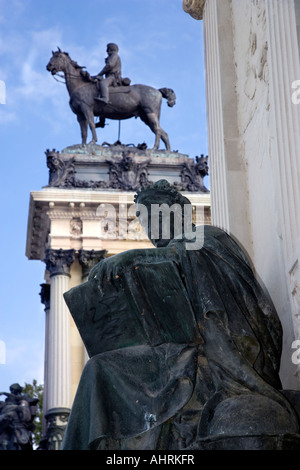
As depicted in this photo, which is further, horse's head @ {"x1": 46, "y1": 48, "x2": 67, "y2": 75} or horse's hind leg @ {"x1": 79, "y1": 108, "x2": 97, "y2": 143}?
Answer: horse's head @ {"x1": 46, "y1": 48, "x2": 67, "y2": 75}

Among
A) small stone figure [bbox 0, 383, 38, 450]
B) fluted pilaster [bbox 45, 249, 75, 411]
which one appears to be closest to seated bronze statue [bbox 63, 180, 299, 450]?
small stone figure [bbox 0, 383, 38, 450]

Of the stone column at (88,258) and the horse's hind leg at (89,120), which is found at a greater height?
the horse's hind leg at (89,120)

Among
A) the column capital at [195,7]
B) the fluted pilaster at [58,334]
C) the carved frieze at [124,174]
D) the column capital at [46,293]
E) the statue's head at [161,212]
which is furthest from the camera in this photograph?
the carved frieze at [124,174]

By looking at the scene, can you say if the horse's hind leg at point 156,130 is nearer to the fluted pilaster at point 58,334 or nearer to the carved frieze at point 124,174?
the carved frieze at point 124,174

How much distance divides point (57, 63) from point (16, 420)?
13.4 meters

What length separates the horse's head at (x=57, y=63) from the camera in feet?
113

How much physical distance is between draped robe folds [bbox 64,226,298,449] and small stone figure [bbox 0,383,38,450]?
19.9 metres

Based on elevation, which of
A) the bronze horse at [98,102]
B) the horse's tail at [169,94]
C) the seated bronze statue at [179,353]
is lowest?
the seated bronze statue at [179,353]

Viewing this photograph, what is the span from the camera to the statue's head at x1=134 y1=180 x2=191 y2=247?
579 centimetres

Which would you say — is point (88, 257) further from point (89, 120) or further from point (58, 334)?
point (89, 120)

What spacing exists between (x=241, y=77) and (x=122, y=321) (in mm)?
2739

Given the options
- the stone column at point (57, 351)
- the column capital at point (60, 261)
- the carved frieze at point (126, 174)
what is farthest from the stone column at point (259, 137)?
the carved frieze at point (126, 174)

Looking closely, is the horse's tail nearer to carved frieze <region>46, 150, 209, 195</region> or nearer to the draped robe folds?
carved frieze <region>46, 150, 209, 195</region>
